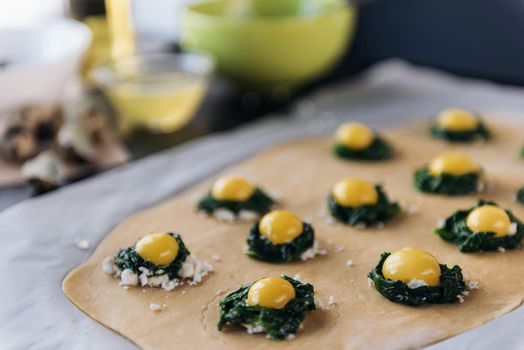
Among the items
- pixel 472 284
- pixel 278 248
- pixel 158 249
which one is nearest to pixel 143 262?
pixel 158 249


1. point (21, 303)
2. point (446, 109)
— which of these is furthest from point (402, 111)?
point (21, 303)

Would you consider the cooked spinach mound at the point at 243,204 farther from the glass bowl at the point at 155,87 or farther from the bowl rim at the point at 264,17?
the bowl rim at the point at 264,17

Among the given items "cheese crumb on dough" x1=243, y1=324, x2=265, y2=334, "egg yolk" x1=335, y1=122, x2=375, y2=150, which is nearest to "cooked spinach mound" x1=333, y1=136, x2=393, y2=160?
"egg yolk" x1=335, y1=122, x2=375, y2=150

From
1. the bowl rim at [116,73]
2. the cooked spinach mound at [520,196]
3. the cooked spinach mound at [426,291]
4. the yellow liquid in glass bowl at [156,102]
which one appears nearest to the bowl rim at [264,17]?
the bowl rim at [116,73]

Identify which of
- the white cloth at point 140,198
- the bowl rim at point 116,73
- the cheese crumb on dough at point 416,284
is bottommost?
the white cloth at point 140,198

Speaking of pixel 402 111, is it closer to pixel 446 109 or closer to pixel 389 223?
pixel 446 109

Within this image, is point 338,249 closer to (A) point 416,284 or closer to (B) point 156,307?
(A) point 416,284
